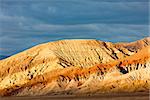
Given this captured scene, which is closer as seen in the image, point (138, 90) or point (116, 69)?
point (138, 90)

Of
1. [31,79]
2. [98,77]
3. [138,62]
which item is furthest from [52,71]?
[138,62]

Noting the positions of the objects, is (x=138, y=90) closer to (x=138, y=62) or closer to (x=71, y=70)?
(x=138, y=62)

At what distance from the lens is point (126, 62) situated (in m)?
181

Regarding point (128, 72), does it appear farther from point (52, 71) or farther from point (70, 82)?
point (52, 71)

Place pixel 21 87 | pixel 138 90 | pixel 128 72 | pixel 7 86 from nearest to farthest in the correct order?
pixel 138 90 → pixel 128 72 → pixel 21 87 → pixel 7 86

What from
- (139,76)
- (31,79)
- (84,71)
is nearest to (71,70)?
(84,71)

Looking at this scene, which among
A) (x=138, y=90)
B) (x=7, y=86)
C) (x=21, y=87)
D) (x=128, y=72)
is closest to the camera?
(x=138, y=90)

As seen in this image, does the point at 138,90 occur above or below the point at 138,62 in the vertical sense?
below

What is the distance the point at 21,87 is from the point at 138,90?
169 ft

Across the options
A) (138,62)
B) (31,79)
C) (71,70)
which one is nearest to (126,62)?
(138,62)

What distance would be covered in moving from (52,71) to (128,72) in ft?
118

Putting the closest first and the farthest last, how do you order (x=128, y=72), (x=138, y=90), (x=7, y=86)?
(x=138, y=90)
(x=128, y=72)
(x=7, y=86)

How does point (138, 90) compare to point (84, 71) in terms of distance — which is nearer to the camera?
point (138, 90)

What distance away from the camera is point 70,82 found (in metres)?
178
